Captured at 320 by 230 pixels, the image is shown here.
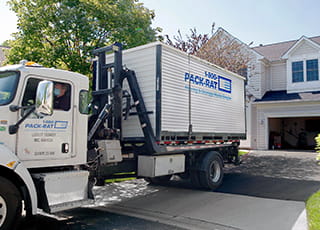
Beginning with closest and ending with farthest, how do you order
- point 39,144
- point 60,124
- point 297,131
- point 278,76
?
point 39,144 < point 60,124 < point 278,76 < point 297,131

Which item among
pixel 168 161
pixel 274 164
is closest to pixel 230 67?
pixel 274 164

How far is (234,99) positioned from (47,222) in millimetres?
7281

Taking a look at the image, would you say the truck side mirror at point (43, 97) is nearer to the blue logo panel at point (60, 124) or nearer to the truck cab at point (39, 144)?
the truck cab at point (39, 144)

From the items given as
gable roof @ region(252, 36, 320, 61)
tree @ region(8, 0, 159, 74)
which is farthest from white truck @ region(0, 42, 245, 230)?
gable roof @ region(252, 36, 320, 61)

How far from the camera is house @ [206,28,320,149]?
64.8 ft

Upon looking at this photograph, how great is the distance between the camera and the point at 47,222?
5.80 metres

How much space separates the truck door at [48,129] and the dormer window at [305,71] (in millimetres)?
19133

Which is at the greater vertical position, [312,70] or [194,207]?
[312,70]

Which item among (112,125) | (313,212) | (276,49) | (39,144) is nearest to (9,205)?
(39,144)

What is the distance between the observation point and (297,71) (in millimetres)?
20797

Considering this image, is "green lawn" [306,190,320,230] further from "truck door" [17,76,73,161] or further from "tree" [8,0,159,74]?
"tree" [8,0,159,74]

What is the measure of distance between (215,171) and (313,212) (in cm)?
366

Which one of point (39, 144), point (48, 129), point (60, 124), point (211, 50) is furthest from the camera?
point (211, 50)

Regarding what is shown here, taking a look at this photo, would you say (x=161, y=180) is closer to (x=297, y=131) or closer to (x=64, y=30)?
(x=64, y=30)
